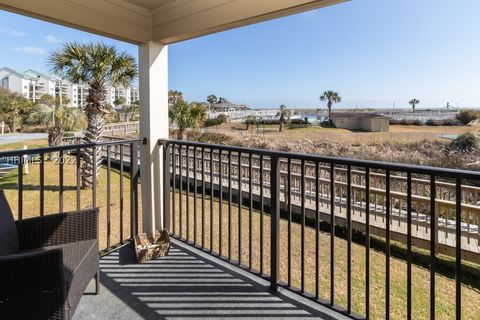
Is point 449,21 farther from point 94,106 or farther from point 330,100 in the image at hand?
point 94,106

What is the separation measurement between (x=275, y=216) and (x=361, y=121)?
24.2 ft

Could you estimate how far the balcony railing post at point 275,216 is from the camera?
2.10 metres

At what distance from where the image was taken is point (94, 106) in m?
9.42

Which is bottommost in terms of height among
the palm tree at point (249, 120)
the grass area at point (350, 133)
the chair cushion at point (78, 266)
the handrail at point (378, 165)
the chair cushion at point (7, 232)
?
the chair cushion at point (78, 266)

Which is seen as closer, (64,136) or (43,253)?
(43,253)

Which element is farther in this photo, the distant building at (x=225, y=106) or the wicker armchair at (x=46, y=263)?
the distant building at (x=225, y=106)

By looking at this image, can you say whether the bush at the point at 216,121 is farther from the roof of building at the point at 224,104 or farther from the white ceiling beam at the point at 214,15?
the white ceiling beam at the point at 214,15

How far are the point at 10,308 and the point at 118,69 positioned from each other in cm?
902

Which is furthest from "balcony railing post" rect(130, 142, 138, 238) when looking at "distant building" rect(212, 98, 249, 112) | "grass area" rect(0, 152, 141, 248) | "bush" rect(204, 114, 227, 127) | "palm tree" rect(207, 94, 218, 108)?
"palm tree" rect(207, 94, 218, 108)

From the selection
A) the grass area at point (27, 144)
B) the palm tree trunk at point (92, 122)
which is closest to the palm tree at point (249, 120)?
the palm tree trunk at point (92, 122)

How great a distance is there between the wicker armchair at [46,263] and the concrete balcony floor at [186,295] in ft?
0.75

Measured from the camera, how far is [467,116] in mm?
6227

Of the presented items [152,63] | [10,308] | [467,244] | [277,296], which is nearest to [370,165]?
[277,296]

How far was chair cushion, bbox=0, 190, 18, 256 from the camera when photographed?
64.8 inches
